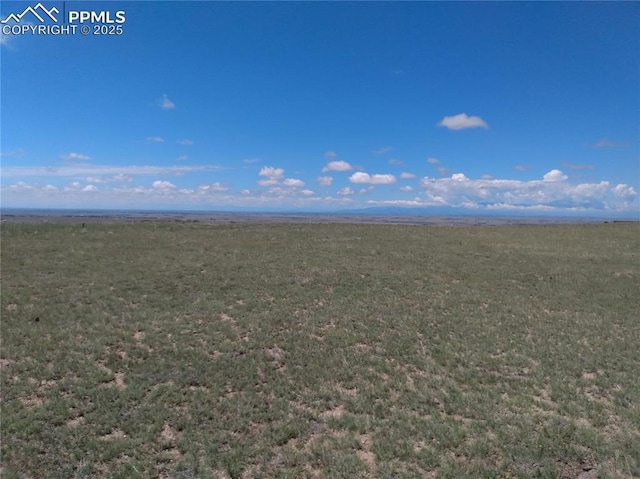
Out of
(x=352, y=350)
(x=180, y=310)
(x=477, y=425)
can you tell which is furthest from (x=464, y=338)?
(x=180, y=310)

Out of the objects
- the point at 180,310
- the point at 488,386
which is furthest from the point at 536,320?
the point at 180,310

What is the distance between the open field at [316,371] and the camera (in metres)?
7.04

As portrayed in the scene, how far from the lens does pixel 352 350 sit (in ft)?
37.3

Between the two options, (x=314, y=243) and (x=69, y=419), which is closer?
(x=69, y=419)

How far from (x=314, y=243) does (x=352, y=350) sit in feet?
58.9

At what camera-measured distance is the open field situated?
7.04m

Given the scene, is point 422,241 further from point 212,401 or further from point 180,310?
point 212,401

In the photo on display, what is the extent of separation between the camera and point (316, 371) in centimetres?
1007

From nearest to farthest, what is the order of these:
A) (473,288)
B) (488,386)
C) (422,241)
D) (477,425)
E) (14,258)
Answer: (477,425), (488,386), (473,288), (14,258), (422,241)

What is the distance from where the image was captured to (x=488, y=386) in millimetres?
9344

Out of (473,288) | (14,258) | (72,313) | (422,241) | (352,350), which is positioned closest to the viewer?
(352,350)

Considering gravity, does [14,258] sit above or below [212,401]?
above

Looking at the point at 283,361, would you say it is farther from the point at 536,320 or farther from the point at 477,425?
the point at 536,320

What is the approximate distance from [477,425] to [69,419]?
8.44m
